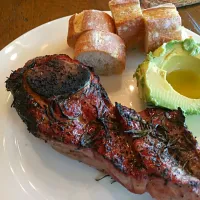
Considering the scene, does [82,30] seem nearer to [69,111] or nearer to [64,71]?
[64,71]

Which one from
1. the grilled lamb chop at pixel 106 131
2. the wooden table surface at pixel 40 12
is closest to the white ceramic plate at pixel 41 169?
the grilled lamb chop at pixel 106 131

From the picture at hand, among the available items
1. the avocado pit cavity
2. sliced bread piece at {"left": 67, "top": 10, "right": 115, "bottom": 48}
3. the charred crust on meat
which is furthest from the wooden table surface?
the charred crust on meat

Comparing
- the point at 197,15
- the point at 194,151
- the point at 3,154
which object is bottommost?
the point at 197,15

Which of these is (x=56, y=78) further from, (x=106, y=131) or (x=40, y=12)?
(x=40, y=12)

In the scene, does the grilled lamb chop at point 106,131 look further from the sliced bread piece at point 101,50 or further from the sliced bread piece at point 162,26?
the sliced bread piece at point 162,26

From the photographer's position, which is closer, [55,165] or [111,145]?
[111,145]

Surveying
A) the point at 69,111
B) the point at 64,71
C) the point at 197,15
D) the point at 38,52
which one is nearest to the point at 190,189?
the point at 69,111
